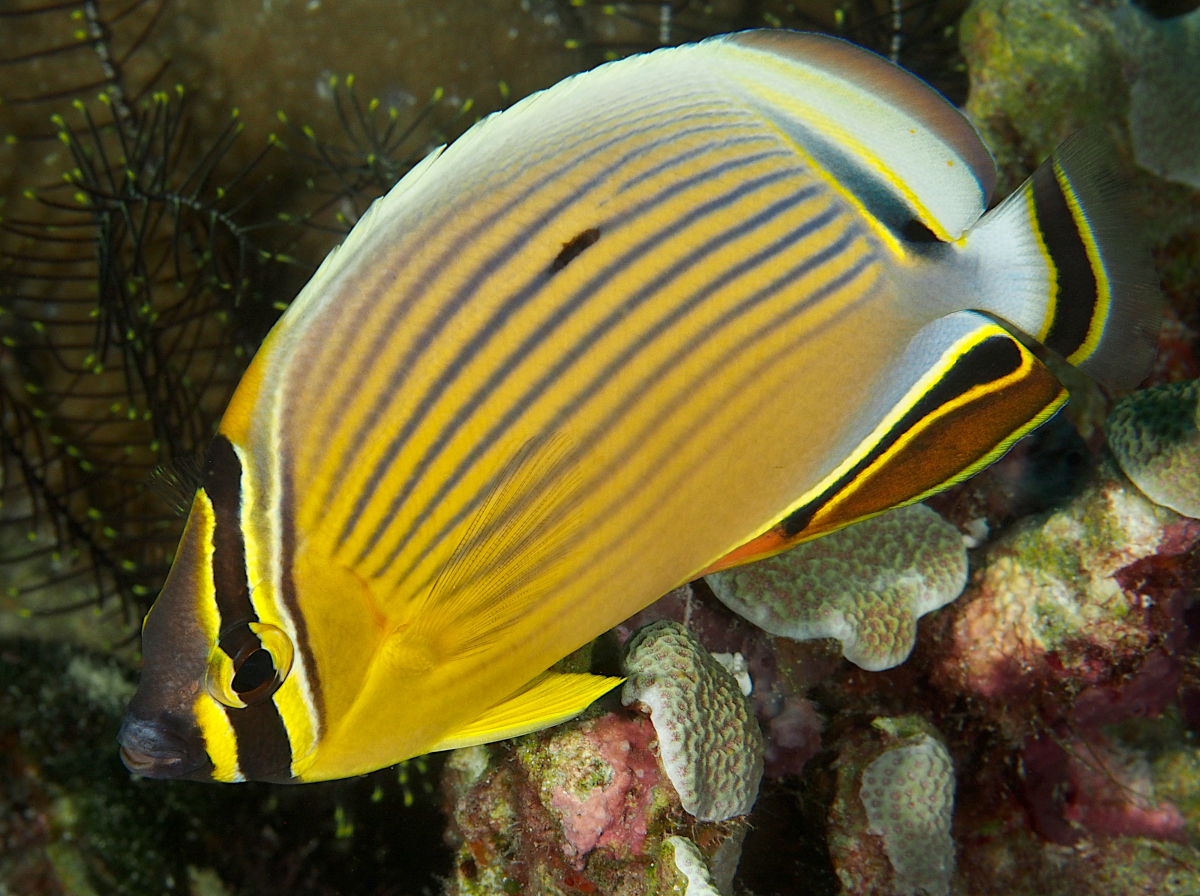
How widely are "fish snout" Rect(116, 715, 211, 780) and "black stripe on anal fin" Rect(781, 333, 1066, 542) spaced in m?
1.02

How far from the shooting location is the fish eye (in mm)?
1134

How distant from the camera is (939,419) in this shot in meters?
1.32

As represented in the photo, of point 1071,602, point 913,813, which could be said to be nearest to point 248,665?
point 913,813

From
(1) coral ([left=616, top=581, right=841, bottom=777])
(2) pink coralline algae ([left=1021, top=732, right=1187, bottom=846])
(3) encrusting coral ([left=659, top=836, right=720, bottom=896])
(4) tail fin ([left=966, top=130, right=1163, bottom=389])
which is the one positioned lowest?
(2) pink coralline algae ([left=1021, top=732, right=1187, bottom=846])

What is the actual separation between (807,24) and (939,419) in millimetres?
3095

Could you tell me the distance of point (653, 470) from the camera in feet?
4.34

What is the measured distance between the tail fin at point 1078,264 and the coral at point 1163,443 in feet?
3.68

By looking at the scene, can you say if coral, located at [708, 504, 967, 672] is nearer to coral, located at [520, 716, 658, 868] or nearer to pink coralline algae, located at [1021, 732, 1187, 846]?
coral, located at [520, 716, 658, 868]

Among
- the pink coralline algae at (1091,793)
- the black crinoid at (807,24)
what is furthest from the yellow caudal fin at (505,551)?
the black crinoid at (807,24)

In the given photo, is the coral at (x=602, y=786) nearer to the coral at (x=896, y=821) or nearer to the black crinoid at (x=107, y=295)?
the coral at (x=896, y=821)

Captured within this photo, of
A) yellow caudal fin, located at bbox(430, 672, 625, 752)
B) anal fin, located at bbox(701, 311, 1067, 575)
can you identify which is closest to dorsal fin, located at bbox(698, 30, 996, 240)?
anal fin, located at bbox(701, 311, 1067, 575)

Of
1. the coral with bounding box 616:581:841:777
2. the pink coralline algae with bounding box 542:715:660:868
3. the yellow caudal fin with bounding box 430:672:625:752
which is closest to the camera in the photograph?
the yellow caudal fin with bounding box 430:672:625:752

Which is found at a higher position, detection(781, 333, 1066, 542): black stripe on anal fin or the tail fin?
the tail fin

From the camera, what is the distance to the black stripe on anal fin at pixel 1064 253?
130 centimetres
